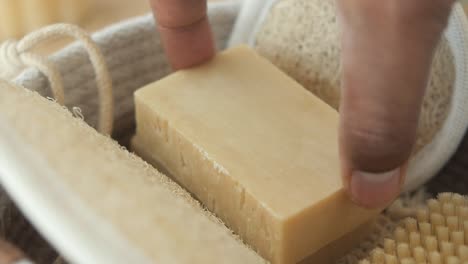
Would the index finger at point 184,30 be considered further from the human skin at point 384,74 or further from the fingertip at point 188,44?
the human skin at point 384,74

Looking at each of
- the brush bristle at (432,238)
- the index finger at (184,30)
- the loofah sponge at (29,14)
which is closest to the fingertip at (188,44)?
the index finger at (184,30)

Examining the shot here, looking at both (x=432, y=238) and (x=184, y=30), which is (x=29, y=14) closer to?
(x=184, y=30)

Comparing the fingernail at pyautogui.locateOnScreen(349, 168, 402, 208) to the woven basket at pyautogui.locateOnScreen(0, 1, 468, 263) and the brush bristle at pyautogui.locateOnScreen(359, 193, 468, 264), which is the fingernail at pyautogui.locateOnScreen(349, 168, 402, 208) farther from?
the woven basket at pyautogui.locateOnScreen(0, 1, 468, 263)

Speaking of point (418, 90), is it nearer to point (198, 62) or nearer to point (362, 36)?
point (362, 36)

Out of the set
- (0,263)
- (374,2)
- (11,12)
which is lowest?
(11,12)

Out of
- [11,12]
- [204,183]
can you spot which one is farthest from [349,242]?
[11,12]

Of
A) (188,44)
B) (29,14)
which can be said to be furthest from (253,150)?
(29,14)
